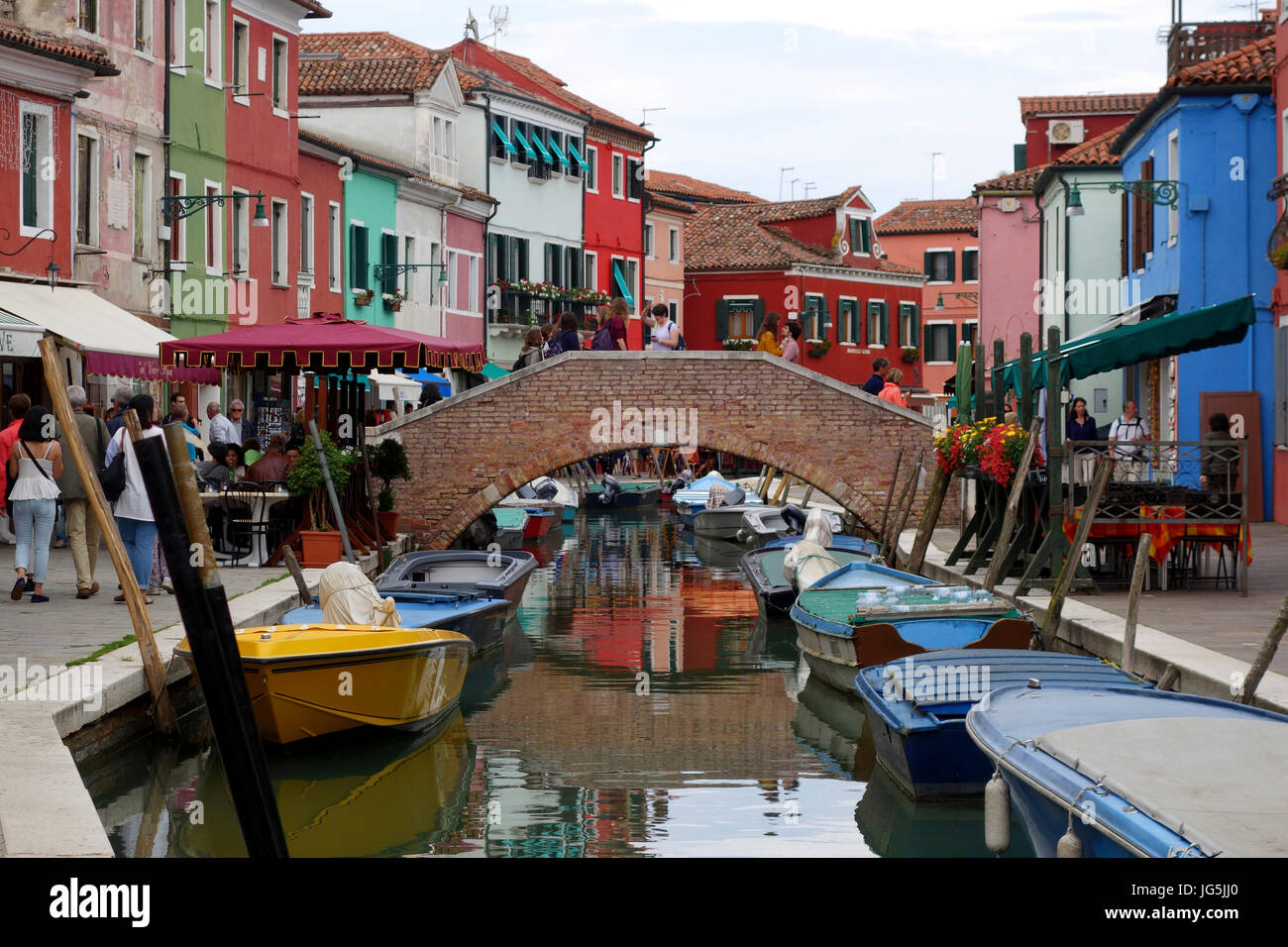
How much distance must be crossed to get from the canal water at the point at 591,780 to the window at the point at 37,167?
24.6 feet

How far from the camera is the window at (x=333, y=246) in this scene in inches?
1109

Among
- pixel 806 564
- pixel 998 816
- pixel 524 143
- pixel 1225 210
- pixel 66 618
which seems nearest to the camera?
pixel 998 816

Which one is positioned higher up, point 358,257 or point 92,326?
point 358,257

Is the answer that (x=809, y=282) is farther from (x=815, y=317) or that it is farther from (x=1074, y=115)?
(x=1074, y=115)

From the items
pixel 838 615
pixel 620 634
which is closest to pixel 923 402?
pixel 620 634

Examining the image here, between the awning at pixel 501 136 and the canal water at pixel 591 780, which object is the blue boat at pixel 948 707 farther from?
the awning at pixel 501 136

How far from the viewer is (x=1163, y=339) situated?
44.7ft

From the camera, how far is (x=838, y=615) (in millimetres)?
12531

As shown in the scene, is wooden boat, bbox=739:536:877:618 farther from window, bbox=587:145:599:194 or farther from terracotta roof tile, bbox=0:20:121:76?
window, bbox=587:145:599:194

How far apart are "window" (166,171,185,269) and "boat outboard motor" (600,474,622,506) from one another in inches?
572

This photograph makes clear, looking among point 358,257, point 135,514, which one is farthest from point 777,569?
point 358,257

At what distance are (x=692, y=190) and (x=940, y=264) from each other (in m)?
8.21
